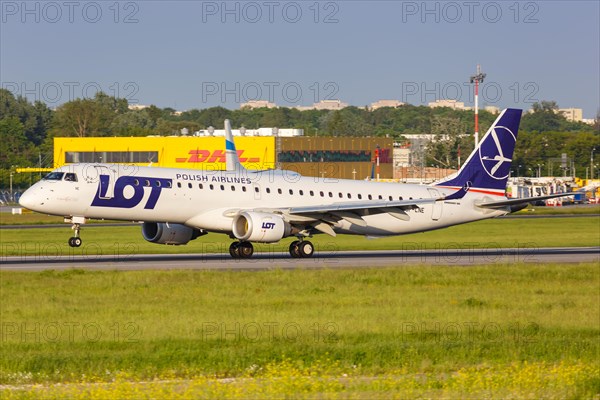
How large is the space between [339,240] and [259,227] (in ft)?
61.8

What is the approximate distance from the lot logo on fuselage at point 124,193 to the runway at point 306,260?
7.90 feet

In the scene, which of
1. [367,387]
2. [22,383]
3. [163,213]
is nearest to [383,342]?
[367,387]

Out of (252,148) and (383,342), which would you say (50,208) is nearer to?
(383,342)

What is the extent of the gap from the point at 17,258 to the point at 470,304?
2392cm

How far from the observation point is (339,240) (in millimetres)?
59344

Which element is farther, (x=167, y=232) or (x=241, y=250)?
(x=241, y=250)

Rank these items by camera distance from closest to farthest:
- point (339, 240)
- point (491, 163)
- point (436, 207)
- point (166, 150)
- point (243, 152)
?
point (436, 207) → point (491, 163) → point (339, 240) → point (243, 152) → point (166, 150)

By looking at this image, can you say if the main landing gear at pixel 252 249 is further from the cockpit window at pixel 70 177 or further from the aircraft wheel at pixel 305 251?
the cockpit window at pixel 70 177

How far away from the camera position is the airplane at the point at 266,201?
40250 mm

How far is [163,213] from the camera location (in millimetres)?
41094

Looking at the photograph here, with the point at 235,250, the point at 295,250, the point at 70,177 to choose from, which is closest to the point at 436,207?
the point at 295,250

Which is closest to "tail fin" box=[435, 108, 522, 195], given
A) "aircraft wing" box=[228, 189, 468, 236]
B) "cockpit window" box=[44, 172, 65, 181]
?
"aircraft wing" box=[228, 189, 468, 236]

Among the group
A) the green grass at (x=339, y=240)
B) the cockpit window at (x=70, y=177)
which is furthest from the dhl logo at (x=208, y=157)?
the cockpit window at (x=70, y=177)

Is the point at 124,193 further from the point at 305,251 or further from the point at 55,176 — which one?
the point at 305,251
